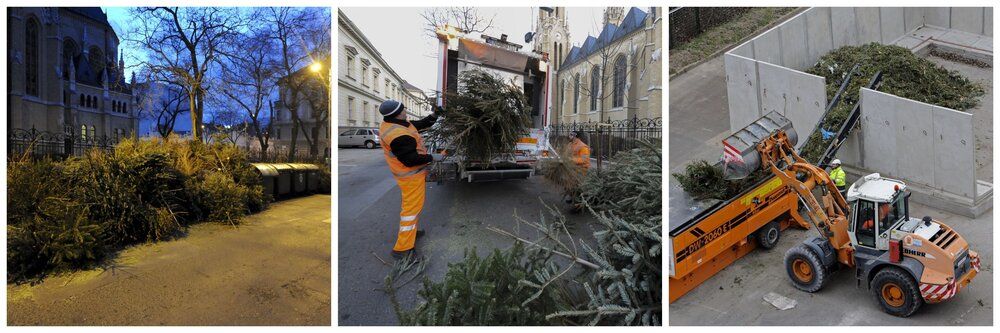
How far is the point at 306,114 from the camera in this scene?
468 cm

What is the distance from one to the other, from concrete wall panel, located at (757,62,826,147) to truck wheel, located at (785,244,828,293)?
2.26 m

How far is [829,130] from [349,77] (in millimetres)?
5641

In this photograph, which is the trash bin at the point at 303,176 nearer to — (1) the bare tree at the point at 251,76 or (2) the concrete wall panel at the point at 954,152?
(1) the bare tree at the point at 251,76

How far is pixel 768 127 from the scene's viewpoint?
4.08 m

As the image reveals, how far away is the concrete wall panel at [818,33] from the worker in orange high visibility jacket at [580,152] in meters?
6.08

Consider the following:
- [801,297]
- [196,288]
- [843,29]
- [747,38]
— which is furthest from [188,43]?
[843,29]

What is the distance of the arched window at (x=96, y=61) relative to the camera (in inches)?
199

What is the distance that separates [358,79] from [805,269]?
395 centimetres

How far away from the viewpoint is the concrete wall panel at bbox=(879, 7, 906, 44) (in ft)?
30.1

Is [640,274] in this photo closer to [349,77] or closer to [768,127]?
[349,77]

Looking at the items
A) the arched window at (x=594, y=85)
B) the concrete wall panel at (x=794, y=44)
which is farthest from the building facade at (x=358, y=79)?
the concrete wall panel at (x=794, y=44)

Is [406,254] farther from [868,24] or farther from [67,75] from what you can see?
[868,24]

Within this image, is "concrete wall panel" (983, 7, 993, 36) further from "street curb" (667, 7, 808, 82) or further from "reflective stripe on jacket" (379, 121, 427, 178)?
"reflective stripe on jacket" (379, 121, 427, 178)

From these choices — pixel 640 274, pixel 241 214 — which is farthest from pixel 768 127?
pixel 241 214
